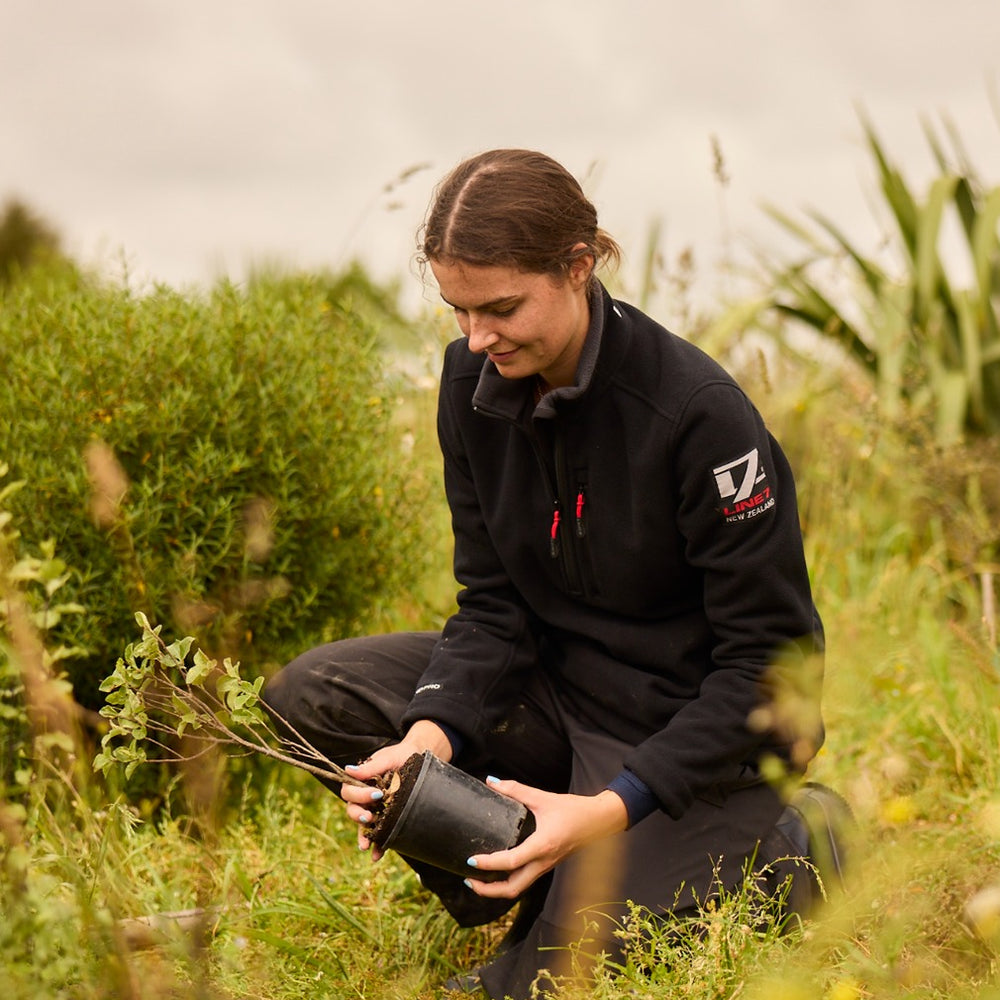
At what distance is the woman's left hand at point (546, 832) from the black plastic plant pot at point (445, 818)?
0.08 ft

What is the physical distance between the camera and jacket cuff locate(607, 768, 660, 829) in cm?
225

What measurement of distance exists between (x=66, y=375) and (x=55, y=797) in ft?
3.51

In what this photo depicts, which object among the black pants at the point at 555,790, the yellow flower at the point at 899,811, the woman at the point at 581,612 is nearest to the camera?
the woman at the point at 581,612

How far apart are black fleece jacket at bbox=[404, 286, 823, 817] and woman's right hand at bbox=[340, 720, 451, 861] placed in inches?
1.6

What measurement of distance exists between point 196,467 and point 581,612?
1047 millimetres

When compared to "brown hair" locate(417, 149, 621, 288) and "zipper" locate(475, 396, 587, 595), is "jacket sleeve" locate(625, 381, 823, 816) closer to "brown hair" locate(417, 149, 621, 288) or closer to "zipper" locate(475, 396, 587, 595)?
"zipper" locate(475, 396, 587, 595)

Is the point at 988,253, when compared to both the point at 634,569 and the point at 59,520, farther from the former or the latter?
the point at 59,520

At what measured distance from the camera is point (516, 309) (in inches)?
89.5

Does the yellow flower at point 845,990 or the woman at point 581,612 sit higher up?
the woman at point 581,612

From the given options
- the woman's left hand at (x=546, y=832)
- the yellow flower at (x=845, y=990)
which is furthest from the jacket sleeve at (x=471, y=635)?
the yellow flower at (x=845, y=990)

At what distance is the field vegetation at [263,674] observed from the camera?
211 centimetres

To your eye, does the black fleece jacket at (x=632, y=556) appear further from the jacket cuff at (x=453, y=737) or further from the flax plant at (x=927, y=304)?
the flax plant at (x=927, y=304)

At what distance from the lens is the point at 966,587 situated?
4773mm

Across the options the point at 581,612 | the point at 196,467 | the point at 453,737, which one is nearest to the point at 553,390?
the point at 581,612
